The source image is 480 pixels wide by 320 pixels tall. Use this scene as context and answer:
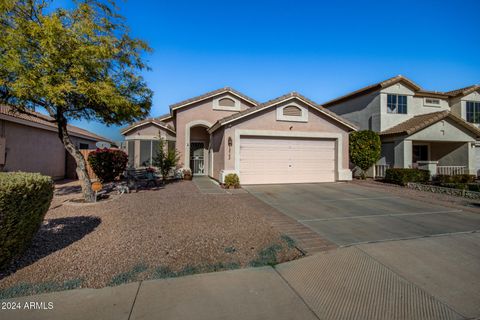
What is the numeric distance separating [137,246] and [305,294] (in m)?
3.21

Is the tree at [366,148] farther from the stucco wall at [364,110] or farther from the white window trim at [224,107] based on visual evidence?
the white window trim at [224,107]

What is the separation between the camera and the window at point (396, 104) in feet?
57.2

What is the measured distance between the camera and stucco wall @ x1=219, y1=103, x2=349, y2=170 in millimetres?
12422

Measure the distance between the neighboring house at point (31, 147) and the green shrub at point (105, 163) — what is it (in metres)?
2.49

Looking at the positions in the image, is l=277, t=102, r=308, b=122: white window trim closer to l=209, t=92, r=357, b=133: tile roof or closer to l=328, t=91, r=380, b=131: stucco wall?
l=209, t=92, r=357, b=133: tile roof

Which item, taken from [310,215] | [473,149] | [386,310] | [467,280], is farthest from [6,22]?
[473,149]

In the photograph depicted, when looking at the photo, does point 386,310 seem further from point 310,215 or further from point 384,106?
point 384,106

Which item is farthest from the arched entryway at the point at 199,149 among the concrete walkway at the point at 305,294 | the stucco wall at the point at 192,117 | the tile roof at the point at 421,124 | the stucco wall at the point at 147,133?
the concrete walkway at the point at 305,294

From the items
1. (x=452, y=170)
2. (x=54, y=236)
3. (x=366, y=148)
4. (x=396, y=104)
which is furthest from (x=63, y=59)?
(x=452, y=170)

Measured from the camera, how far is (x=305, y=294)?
10.3 ft

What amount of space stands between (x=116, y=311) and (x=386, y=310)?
322 cm

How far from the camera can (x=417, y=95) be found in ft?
59.9

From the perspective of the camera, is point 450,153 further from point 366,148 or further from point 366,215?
point 366,215

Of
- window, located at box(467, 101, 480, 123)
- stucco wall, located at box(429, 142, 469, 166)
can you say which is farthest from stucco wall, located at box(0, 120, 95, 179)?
window, located at box(467, 101, 480, 123)
